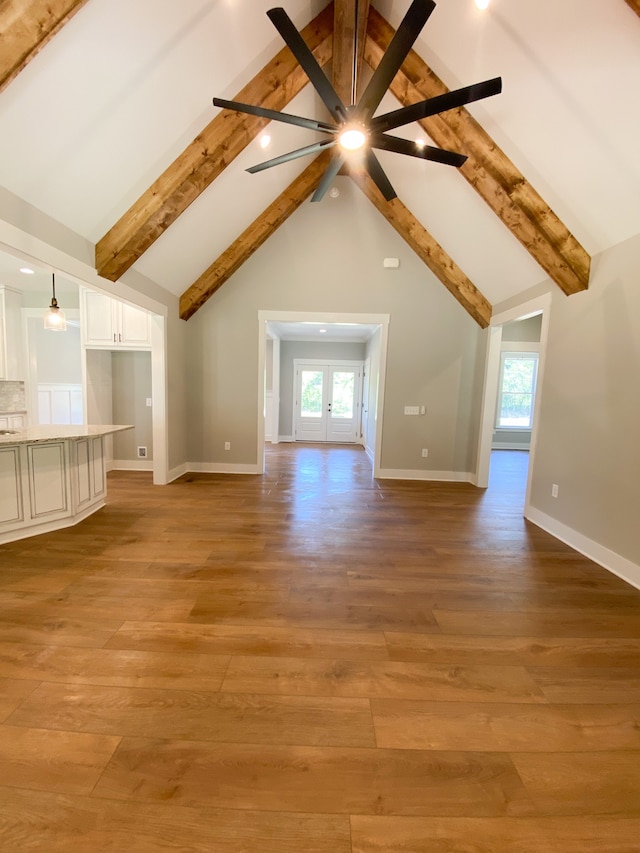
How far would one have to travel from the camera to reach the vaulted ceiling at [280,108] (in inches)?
75.7

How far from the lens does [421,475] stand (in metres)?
5.21

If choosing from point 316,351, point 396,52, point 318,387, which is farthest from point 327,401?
point 396,52

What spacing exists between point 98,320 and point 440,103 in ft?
15.1

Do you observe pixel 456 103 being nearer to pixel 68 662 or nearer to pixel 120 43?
pixel 120 43

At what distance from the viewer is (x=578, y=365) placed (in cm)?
312

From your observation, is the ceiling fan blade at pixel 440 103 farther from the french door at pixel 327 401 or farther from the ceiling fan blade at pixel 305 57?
the french door at pixel 327 401

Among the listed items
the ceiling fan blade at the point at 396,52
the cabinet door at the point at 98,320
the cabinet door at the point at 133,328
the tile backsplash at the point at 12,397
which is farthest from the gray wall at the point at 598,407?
the tile backsplash at the point at 12,397

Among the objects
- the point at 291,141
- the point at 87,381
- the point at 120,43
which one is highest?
the point at 291,141

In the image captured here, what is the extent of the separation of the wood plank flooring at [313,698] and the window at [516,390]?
5.98 metres

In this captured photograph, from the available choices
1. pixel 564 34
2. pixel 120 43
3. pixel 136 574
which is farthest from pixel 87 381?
pixel 564 34

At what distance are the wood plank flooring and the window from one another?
19.6 feet

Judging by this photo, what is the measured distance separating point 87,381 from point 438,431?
5101 millimetres

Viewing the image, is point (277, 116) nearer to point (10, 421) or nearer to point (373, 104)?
point (373, 104)

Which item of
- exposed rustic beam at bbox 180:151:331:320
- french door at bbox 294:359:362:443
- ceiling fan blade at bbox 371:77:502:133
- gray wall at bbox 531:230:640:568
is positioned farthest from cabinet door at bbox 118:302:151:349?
gray wall at bbox 531:230:640:568
